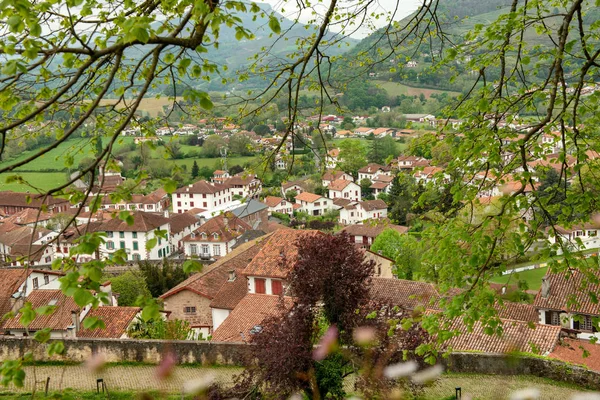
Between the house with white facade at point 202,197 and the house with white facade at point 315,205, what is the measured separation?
6.71 meters

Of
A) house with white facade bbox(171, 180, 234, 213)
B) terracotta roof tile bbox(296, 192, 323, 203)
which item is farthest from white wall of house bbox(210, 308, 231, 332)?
terracotta roof tile bbox(296, 192, 323, 203)

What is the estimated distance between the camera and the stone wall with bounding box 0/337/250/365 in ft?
37.3

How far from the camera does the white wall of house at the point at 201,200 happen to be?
5422 centimetres

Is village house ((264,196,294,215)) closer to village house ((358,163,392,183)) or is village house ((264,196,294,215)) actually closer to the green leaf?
village house ((358,163,392,183))

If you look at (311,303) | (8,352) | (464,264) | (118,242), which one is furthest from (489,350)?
(118,242)

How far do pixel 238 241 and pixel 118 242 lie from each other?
27.1ft

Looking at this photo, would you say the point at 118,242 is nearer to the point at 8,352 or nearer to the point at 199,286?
the point at 199,286

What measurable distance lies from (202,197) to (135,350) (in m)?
43.3

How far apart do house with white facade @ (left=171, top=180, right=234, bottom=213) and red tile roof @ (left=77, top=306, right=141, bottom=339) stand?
38245mm

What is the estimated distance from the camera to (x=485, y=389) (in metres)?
9.96

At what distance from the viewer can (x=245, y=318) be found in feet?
48.7

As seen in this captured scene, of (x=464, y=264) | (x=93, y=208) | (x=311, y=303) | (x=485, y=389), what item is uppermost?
(x=93, y=208)

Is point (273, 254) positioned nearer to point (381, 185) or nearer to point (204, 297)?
point (204, 297)

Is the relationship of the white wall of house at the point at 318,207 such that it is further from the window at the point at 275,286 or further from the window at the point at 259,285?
the window at the point at 275,286
